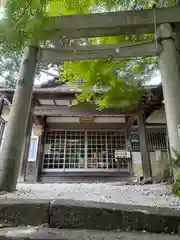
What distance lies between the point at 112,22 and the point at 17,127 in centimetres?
222

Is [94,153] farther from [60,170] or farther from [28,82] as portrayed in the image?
[28,82]

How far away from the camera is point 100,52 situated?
3199 mm

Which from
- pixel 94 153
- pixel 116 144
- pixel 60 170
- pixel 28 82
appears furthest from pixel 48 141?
pixel 28 82

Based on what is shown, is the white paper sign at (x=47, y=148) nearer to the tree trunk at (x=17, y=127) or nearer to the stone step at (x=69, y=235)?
the tree trunk at (x=17, y=127)

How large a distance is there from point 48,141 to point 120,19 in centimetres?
614

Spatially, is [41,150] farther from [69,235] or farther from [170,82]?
Result: [69,235]

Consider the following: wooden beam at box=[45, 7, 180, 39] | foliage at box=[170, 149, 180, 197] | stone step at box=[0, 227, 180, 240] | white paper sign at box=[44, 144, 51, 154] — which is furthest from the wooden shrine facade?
stone step at box=[0, 227, 180, 240]

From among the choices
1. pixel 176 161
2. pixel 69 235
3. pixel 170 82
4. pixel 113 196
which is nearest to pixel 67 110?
pixel 170 82

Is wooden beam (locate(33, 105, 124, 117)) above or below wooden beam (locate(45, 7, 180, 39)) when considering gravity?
below

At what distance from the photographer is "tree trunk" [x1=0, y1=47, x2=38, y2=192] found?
2.41m

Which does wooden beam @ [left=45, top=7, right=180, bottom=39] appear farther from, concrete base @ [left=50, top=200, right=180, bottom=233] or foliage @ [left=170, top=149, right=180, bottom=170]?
concrete base @ [left=50, top=200, right=180, bottom=233]

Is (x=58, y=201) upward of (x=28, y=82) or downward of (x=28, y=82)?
downward

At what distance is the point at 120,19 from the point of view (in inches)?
121

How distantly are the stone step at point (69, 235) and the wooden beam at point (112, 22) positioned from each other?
2.75 m
